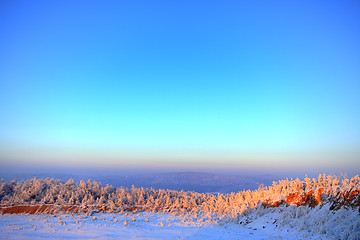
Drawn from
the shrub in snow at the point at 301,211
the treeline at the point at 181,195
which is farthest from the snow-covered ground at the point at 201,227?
the treeline at the point at 181,195

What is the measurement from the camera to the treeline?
859 cm

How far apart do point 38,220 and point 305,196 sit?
11.4 m

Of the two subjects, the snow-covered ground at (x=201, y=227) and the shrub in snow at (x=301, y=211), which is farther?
the shrub in snow at (x=301, y=211)

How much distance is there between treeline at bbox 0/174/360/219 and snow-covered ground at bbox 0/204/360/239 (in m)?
0.68

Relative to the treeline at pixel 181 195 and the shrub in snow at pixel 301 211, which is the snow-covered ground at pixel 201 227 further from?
the treeline at pixel 181 195

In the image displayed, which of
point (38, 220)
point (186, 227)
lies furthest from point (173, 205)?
point (38, 220)

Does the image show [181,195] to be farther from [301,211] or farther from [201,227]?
[301,211]

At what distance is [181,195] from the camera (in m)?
16.7

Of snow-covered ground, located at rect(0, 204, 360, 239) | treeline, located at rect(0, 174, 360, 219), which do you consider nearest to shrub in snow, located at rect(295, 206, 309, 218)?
snow-covered ground, located at rect(0, 204, 360, 239)

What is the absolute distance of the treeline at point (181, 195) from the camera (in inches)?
338

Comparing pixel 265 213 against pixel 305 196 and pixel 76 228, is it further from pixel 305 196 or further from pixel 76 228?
pixel 76 228

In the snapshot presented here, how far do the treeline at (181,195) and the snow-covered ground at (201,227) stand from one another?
68cm

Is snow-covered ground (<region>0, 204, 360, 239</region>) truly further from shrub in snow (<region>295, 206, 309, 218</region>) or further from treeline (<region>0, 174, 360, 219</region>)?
treeline (<region>0, 174, 360, 219</region>)

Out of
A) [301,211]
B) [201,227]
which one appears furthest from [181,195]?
[301,211]
